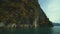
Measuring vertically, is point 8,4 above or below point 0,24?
above

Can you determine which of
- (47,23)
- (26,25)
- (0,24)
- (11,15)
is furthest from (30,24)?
(47,23)

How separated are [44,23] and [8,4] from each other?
49.1 metres

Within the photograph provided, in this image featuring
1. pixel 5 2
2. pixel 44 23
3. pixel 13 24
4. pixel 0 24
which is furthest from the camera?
pixel 44 23

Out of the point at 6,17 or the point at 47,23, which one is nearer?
the point at 6,17

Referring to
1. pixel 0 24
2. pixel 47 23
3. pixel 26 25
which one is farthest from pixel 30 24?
pixel 47 23

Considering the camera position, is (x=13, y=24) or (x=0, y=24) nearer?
(x=0, y=24)

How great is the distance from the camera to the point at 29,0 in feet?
493

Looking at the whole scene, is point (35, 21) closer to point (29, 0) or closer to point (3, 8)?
point (29, 0)

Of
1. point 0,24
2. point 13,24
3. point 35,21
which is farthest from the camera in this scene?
point 35,21

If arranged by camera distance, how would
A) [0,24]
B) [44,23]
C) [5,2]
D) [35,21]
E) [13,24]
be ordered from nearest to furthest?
[0,24] → [13,24] → [5,2] → [35,21] → [44,23]

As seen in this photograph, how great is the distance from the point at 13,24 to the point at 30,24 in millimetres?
17432

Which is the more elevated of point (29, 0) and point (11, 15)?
point (29, 0)

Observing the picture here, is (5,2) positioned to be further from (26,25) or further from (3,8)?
(26,25)

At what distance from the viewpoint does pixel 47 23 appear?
178500 millimetres
